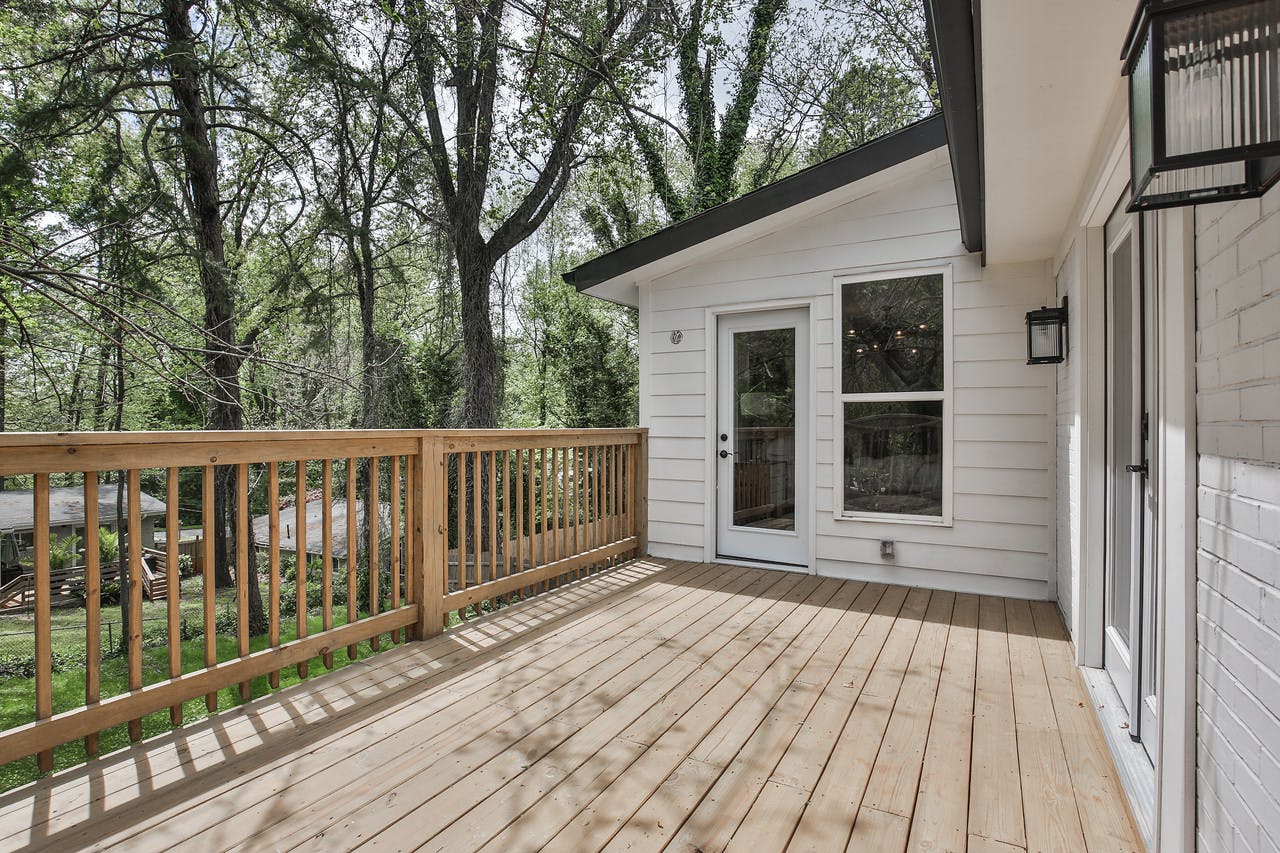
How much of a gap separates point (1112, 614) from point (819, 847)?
1757mm

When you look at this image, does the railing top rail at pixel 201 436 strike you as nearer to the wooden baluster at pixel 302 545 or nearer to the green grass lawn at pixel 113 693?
the wooden baluster at pixel 302 545

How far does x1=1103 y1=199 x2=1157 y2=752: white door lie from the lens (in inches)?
75.9

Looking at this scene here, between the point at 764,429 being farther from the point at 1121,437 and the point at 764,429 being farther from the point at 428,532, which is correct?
the point at 428,532

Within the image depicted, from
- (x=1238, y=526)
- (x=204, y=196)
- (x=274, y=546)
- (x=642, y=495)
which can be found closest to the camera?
(x=1238, y=526)

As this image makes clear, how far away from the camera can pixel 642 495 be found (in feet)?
16.5

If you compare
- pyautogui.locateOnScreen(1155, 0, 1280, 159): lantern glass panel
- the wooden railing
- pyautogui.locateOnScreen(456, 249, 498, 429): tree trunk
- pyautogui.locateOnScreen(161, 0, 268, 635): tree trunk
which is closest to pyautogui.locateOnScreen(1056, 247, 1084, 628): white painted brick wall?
pyautogui.locateOnScreen(1155, 0, 1280, 159): lantern glass panel

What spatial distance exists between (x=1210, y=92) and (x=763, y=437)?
12.8 ft

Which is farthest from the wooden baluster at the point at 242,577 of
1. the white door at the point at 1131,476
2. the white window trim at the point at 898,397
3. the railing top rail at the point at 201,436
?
the white window trim at the point at 898,397

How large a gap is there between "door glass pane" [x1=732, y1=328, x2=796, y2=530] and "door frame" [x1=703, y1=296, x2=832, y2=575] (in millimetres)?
147

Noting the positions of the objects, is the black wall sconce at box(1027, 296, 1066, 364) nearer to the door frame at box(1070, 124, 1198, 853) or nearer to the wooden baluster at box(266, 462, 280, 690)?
the door frame at box(1070, 124, 1198, 853)

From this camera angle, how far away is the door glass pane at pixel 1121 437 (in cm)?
229

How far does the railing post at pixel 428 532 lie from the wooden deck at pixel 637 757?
0.56ft

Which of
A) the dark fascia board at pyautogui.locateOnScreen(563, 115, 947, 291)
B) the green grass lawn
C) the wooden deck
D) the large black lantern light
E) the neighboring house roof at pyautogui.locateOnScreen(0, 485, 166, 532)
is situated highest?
the dark fascia board at pyautogui.locateOnScreen(563, 115, 947, 291)

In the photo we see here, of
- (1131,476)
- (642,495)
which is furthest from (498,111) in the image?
(1131,476)
